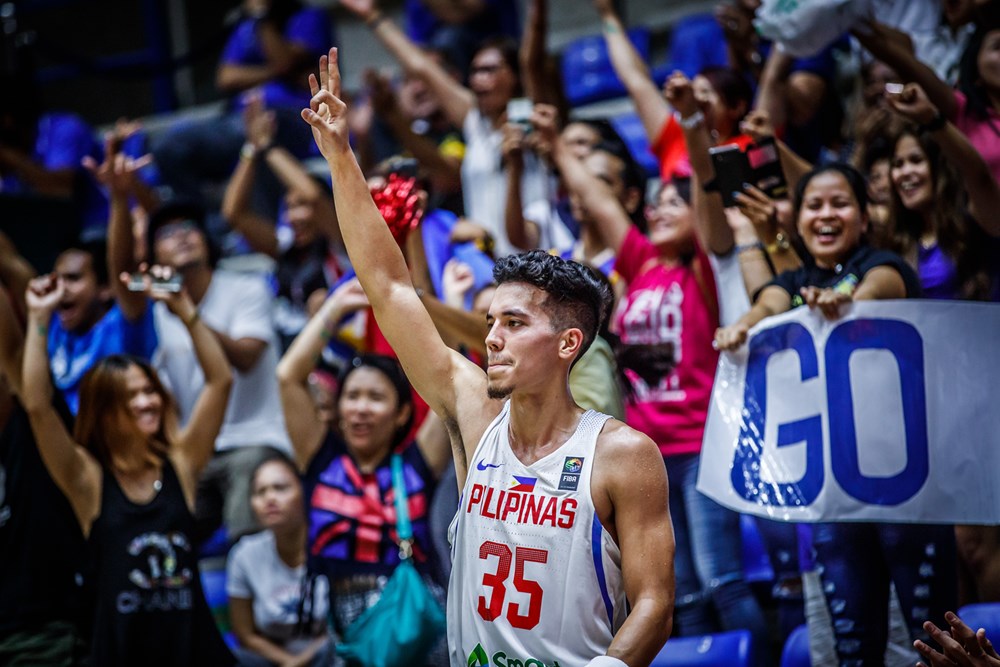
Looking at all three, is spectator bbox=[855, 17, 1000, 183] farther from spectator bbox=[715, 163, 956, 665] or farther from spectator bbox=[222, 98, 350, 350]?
spectator bbox=[222, 98, 350, 350]

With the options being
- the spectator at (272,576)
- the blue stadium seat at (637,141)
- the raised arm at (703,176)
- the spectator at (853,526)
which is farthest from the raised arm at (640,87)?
the spectator at (272,576)

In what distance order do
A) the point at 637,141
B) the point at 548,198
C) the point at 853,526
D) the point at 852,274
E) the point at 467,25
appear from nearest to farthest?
1. the point at 853,526
2. the point at 852,274
3. the point at 548,198
4. the point at 637,141
5. the point at 467,25

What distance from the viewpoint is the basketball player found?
3246 mm

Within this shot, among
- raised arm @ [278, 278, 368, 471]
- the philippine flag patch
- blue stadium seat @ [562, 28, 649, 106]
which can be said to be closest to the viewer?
the philippine flag patch

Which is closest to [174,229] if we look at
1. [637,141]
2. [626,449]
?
[637,141]

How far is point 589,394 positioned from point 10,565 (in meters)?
2.51

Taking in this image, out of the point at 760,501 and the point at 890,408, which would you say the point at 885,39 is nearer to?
the point at 890,408

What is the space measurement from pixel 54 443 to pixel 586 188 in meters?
2.46

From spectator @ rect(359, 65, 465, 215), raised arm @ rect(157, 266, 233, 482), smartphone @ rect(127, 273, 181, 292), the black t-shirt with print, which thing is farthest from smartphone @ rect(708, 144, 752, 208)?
smartphone @ rect(127, 273, 181, 292)

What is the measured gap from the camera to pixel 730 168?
4.68m

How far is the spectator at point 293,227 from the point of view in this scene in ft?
22.9

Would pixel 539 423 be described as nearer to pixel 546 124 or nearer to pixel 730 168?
pixel 730 168

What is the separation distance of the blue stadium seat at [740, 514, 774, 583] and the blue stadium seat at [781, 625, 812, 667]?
2.20ft

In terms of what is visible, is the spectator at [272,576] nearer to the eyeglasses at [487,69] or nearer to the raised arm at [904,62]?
the eyeglasses at [487,69]
